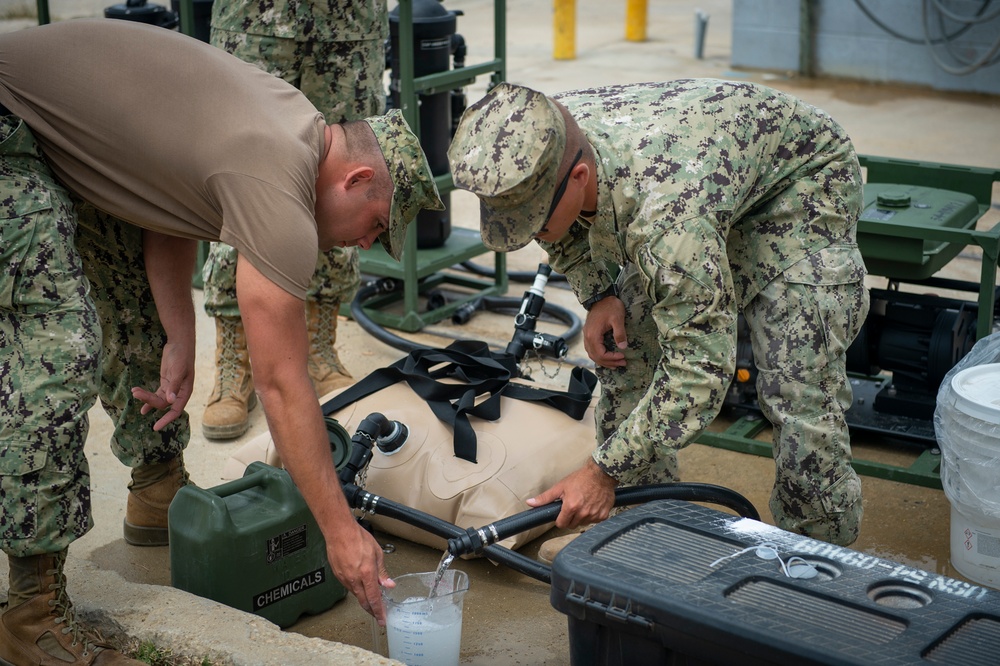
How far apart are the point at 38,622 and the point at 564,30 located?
1001 centimetres

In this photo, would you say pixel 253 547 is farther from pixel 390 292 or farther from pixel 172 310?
pixel 390 292

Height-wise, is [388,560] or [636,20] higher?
[636,20]

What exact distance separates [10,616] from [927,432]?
2.96 m

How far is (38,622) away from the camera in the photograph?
266 cm

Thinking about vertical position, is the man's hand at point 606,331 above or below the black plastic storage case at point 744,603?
above

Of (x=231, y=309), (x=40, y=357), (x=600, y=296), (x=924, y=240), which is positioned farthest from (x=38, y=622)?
(x=924, y=240)

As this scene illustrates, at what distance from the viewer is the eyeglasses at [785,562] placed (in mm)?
2223

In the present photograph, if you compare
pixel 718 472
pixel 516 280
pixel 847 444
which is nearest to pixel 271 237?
pixel 847 444

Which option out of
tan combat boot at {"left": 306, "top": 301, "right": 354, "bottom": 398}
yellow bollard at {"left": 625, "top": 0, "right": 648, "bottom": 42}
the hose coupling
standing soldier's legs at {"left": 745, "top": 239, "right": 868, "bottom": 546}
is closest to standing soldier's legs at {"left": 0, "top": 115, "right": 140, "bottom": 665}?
the hose coupling

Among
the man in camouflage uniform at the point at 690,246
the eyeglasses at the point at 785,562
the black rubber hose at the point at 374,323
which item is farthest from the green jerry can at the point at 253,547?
the black rubber hose at the point at 374,323

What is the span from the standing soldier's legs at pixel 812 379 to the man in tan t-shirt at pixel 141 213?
3.00ft

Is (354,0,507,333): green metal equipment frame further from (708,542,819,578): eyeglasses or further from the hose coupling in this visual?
(708,542,819,578): eyeglasses

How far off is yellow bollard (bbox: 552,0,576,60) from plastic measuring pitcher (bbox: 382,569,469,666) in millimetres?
9809

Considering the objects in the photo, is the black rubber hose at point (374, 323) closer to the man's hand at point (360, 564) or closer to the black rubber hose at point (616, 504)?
the black rubber hose at point (616, 504)
